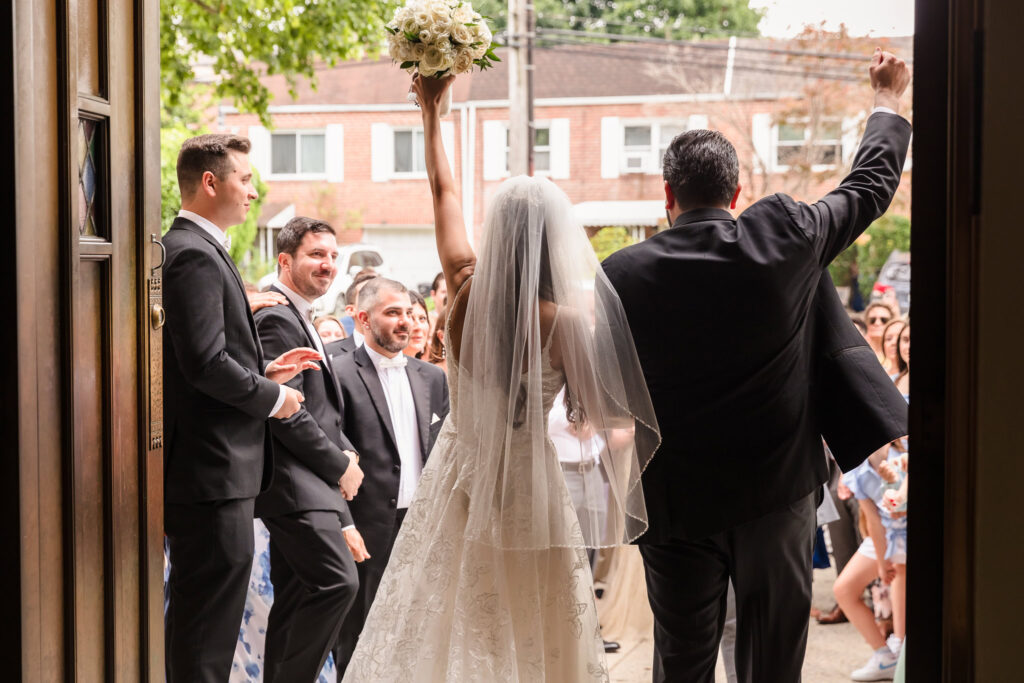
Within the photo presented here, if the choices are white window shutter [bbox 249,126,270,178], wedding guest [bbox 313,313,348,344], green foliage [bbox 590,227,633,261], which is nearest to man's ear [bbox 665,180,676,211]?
wedding guest [bbox 313,313,348,344]

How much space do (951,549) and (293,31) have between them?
7.85 m

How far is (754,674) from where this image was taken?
2939 mm

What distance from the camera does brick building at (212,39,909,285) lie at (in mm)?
17188

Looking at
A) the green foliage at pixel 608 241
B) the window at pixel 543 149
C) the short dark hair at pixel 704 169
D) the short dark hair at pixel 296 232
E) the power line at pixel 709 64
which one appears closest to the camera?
the short dark hair at pixel 704 169

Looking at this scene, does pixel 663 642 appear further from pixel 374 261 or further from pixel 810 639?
pixel 374 261

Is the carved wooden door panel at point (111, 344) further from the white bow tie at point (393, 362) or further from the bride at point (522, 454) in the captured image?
the white bow tie at point (393, 362)

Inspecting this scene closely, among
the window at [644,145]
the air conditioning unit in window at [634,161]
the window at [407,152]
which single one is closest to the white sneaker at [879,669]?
the window at [644,145]

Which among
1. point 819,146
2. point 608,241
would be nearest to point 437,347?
point 608,241

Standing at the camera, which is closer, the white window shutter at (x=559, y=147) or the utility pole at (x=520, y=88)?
the utility pole at (x=520, y=88)

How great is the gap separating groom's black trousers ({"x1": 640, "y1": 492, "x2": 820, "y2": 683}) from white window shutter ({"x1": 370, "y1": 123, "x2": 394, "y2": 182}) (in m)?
19.5

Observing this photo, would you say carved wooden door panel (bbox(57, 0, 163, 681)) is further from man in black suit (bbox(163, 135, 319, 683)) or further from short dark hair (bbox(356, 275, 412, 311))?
short dark hair (bbox(356, 275, 412, 311))

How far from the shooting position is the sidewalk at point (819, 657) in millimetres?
5004

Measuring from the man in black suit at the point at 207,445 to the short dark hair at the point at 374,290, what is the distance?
3.65 feet

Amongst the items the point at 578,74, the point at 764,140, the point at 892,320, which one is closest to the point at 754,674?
the point at 892,320
